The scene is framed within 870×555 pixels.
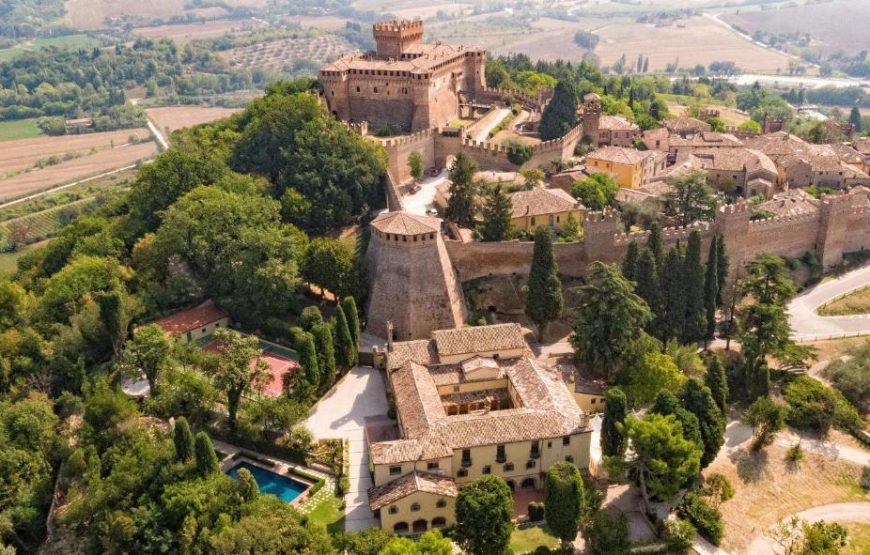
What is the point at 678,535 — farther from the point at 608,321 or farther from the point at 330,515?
the point at 330,515

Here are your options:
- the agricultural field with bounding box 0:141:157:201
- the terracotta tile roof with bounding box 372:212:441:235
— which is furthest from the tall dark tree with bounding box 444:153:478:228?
the agricultural field with bounding box 0:141:157:201

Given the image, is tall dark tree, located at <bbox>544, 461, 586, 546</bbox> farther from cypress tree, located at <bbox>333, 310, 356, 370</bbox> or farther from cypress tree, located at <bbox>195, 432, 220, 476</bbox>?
cypress tree, located at <bbox>333, 310, 356, 370</bbox>

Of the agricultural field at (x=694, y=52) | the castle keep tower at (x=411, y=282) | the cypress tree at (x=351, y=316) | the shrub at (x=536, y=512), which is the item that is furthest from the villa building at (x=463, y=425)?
the agricultural field at (x=694, y=52)

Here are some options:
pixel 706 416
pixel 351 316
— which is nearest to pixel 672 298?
pixel 706 416

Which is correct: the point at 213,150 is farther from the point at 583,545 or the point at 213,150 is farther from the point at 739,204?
the point at 583,545

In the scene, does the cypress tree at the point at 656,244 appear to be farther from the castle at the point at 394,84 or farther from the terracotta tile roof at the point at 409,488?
the castle at the point at 394,84

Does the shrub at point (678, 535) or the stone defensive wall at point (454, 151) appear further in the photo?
the stone defensive wall at point (454, 151)
